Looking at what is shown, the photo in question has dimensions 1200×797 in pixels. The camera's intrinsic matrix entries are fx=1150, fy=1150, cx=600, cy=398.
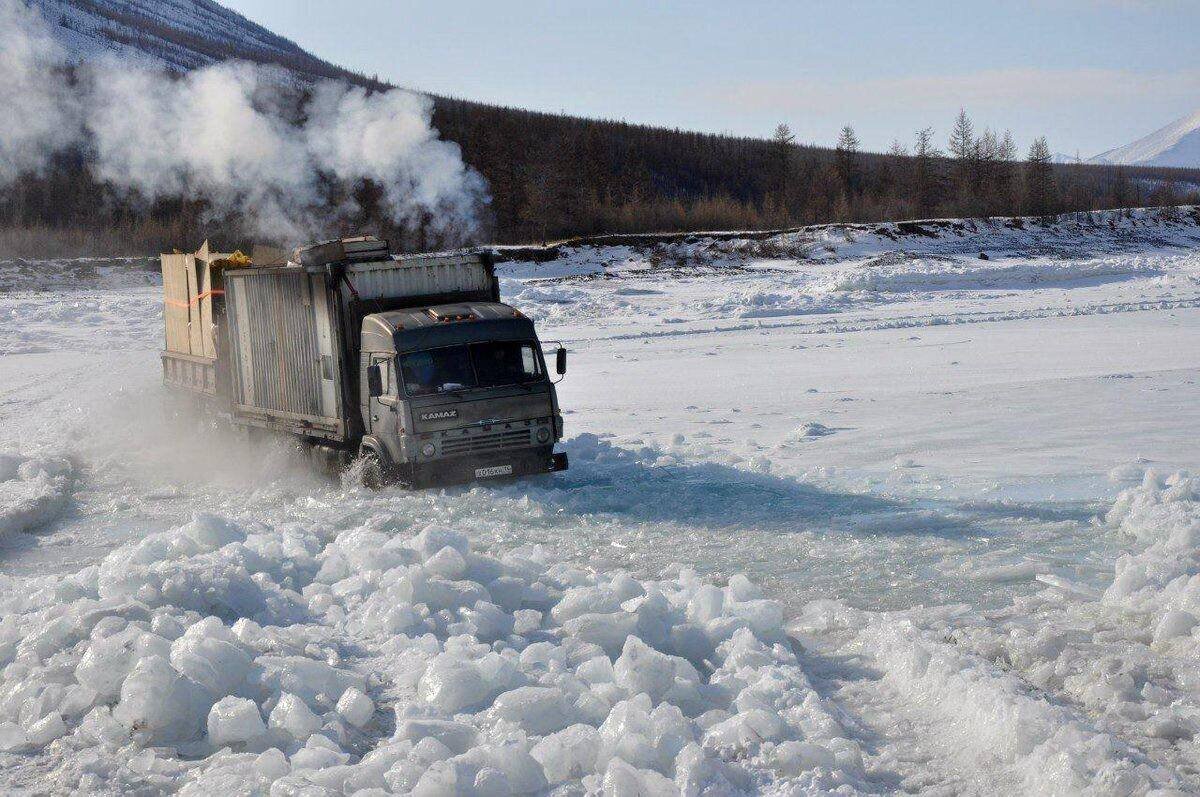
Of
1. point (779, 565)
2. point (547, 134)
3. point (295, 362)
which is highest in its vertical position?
point (547, 134)

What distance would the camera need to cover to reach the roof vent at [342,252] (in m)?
15.0

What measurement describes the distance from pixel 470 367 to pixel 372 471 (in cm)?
182

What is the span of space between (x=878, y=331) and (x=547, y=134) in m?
90.0

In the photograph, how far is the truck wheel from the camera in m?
14.2

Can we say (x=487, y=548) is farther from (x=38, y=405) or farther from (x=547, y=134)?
(x=547, y=134)

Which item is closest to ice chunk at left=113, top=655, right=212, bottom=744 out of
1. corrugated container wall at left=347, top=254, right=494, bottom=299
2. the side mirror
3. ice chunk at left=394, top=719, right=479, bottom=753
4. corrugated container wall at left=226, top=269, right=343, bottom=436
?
ice chunk at left=394, top=719, right=479, bottom=753

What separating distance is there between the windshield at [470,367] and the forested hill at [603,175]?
24658 millimetres

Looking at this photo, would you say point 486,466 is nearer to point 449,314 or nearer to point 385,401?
point 385,401

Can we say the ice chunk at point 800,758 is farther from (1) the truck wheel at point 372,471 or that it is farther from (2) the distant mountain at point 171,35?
(2) the distant mountain at point 171,35

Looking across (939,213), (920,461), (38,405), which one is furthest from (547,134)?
(920,461)

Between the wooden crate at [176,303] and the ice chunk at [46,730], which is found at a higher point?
the wooden crate at [176,303]

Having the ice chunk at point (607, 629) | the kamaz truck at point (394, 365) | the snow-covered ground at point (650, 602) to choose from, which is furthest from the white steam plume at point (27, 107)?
the ice chunk at point (607, 629)

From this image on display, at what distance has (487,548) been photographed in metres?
11.9

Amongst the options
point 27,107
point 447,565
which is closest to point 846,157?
point 27,107
